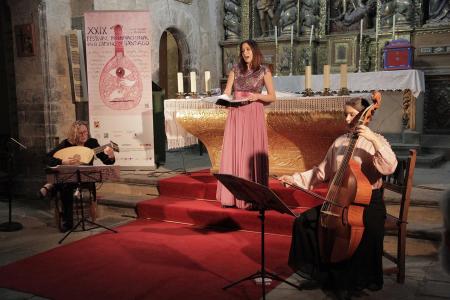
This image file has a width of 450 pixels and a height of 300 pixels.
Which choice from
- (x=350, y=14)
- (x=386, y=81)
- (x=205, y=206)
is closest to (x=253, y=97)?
(x=205, y=206)

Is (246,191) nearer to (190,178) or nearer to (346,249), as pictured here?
(346,249)

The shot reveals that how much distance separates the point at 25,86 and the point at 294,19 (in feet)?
18.1

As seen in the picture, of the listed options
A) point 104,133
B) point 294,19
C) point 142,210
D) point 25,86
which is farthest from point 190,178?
point 294,19

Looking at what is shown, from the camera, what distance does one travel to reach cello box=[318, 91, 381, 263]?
3.08m

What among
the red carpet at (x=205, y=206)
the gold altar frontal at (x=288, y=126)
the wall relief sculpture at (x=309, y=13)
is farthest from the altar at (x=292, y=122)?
the wall relief sculpture at (x=309, y=13)

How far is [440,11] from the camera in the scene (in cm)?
849

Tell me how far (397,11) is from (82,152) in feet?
21.1

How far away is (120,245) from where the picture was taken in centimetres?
481

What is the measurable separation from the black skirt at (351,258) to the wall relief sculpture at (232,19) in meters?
7.78

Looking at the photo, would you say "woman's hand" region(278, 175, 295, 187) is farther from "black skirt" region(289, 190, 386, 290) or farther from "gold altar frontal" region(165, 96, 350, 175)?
"gold altar frontal" region(165, 96, 350, 175)

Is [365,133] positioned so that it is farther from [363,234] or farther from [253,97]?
[253,97]

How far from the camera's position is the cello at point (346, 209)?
308 centimetres

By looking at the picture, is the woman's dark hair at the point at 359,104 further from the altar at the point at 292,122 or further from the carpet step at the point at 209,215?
the altar at the point at 292,122

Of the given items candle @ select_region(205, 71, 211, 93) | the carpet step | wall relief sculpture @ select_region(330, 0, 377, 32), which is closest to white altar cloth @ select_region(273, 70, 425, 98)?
wall relief sculpture @ select_region(330, 0, 377, 32)
